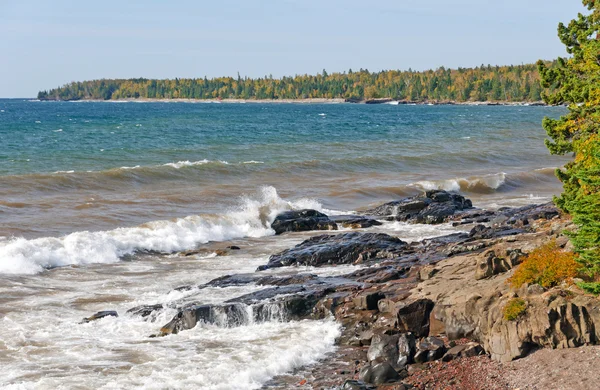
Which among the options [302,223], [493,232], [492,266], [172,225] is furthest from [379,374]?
[172,225]

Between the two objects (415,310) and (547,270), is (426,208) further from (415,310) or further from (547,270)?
(547,270)

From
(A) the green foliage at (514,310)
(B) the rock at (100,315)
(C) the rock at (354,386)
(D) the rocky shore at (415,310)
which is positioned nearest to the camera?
(C) the rock at (354,386)

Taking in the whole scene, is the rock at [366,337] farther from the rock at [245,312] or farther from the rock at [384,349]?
the rock at [245,312]

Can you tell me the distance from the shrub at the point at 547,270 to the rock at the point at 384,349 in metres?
2.87

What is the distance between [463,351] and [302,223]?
1919 centimetres

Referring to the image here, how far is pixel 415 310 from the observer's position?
17.7 metres

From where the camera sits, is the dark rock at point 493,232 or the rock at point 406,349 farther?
the dark rock at point 493,232

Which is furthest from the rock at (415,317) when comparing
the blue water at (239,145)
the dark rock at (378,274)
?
the blue water at (239,145)

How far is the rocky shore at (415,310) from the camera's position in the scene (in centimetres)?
1505

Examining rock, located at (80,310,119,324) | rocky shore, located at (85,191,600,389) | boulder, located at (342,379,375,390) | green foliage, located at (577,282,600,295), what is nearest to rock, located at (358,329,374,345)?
rocky shore, located at (85,191,600,389)

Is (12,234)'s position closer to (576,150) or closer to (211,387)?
(211,387)

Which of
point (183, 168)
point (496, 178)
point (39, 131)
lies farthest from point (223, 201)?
point (39, 131)

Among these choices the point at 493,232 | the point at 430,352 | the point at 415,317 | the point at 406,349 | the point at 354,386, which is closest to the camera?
the point at 354,386

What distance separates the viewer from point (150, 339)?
18.9m
